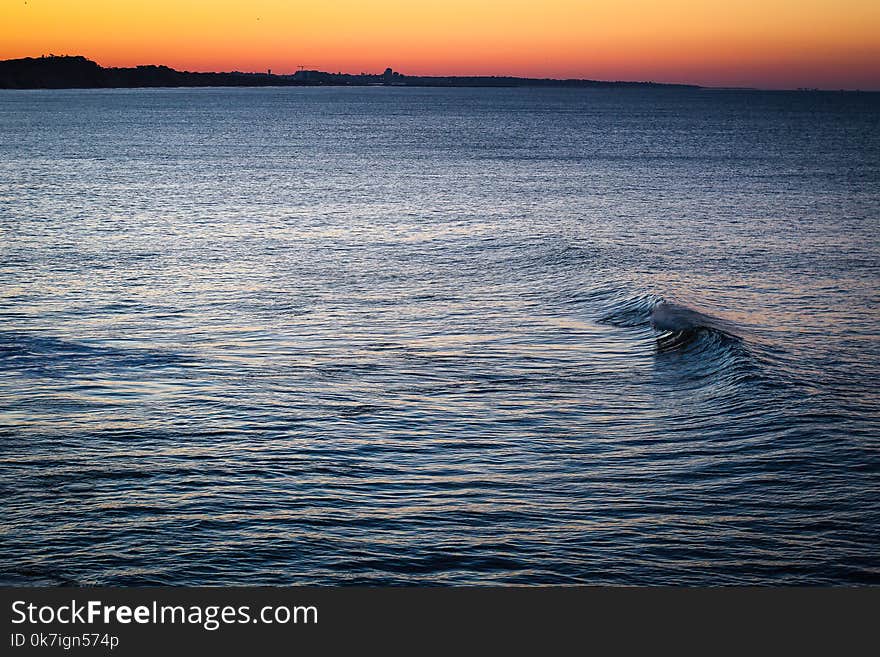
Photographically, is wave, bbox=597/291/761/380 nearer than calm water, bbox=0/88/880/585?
No

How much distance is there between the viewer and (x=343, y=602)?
25.7ft

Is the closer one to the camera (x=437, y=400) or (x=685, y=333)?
(x=437, y=400)

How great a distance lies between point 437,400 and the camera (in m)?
18.7

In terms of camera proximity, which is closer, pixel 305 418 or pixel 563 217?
pixel 305 418

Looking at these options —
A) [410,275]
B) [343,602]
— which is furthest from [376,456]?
[410,275]

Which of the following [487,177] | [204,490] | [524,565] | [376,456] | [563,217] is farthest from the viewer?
[487,177]

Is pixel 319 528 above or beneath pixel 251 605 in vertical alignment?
beneath

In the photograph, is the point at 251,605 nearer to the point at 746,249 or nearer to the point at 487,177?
the point at 746,249

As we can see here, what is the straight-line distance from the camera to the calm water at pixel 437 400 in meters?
12.5

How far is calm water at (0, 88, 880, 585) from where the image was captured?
12500mm

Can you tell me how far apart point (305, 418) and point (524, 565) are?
21.8 feet

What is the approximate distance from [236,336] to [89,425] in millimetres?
7183

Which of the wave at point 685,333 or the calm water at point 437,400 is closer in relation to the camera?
the calm water at point 437,400

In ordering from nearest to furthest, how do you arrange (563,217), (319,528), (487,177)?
(319,528)
(563,217)
(487,177)
